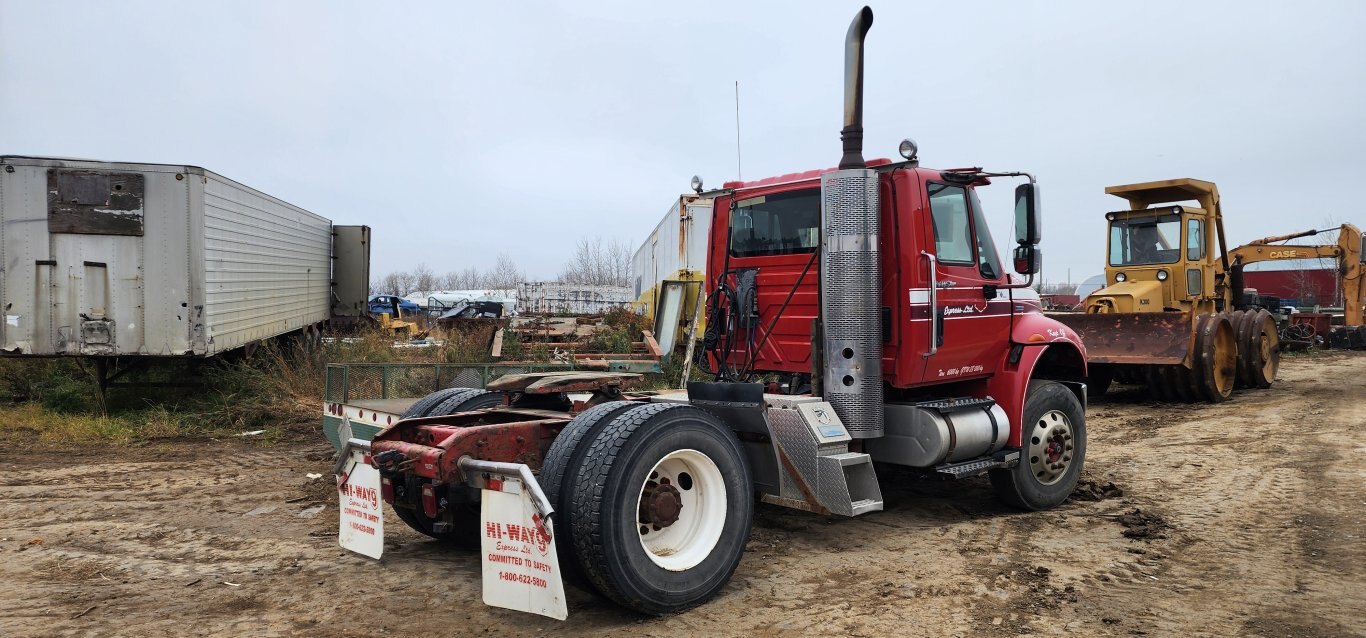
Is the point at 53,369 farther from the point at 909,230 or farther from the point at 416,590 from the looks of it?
the point at 909,230

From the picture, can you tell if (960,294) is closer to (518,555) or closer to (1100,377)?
(518,555)

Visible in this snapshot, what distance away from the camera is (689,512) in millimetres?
4695

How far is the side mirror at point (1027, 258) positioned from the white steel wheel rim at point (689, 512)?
2909 mm

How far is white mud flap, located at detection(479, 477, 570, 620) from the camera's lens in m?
3.81

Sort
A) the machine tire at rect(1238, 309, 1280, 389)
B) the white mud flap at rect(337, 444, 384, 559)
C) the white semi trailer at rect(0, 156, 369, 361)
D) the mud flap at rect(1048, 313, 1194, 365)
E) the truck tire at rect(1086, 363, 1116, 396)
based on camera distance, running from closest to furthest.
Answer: the white mud flap at rect(337, 444, 384, 559) < the white semi trailer at rect(0, 156, 369, 361) < the mud flap at rect(1048, 313, 1194, 365) < the truck tire at rect(1086, 363, 1116, 396) < the machine tire at rect(1238, 309, 1280, 389)

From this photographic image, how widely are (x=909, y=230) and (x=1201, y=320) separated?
32.7 ft

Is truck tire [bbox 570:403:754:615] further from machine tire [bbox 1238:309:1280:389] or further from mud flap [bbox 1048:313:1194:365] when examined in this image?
machine tire [bbox 1238:309:1280:389]

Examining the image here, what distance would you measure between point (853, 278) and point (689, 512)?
6.17 feet

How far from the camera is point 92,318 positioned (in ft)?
34.4

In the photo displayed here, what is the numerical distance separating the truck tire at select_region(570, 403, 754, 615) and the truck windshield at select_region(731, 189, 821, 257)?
1.86 metres

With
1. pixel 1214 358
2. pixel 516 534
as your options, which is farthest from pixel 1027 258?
pixel 1214 358

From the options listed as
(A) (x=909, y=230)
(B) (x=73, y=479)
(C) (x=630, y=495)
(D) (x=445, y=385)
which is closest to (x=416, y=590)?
(C) (x=630, y=495)

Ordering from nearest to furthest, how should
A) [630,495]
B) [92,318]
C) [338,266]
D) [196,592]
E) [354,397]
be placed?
[630,495] < [196,592] < [354,397] < [92,318] < [338,266]

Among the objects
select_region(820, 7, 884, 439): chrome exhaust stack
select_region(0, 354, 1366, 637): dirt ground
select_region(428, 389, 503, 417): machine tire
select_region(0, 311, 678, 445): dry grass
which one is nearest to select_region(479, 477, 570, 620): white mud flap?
select_region(0, 354, 1366, 637): dirt ground
